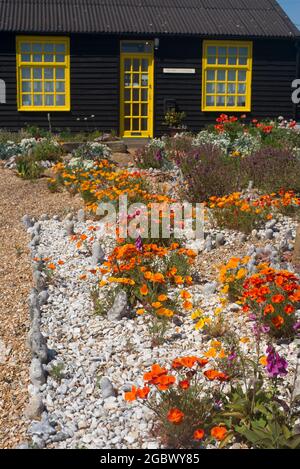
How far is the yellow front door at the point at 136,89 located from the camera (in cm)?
1494

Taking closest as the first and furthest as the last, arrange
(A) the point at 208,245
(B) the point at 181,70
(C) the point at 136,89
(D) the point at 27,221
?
(A) the point at 208,245
(D) the point at 27,221
(B) the point at 181,70
(C) the point at 136,89

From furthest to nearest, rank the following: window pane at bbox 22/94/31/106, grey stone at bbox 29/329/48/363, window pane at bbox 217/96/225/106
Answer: window pane at bbox 217/96/225/106 → window pane at bbox 22/94/31/106 → grey stone at bbox 29/329/48/363

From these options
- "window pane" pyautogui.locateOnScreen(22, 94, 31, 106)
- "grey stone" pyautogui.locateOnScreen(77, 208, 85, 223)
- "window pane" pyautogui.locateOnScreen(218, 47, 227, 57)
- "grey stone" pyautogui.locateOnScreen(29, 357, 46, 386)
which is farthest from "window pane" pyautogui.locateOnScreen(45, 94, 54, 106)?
"grey stone" pyautogui.locateOnScreen(29, 357, 46, 386)

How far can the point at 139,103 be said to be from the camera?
15297 millimetres

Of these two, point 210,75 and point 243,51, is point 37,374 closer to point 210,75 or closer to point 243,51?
point 210,75

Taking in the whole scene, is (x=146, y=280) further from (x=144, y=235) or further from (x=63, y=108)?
(x=63, y=108)

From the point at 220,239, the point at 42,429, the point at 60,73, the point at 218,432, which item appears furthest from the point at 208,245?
the point at 60,73

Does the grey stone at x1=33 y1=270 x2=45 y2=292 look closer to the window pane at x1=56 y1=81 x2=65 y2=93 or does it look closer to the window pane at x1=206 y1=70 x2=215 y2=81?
the window pane at x1=56 y1=81 x2=65 y2=93

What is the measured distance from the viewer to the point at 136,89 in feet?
49.9

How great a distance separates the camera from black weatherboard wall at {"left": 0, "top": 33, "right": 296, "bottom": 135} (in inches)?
578

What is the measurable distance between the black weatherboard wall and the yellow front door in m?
0.19

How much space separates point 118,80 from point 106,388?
12412 mm

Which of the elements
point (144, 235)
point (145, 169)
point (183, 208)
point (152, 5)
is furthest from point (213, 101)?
point (144, 235)

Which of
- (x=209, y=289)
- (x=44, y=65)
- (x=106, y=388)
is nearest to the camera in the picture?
(x=106, y=388)
